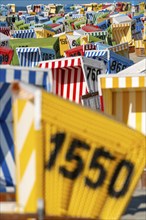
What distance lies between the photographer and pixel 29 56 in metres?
17.1

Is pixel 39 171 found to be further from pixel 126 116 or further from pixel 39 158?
pixel 126 116

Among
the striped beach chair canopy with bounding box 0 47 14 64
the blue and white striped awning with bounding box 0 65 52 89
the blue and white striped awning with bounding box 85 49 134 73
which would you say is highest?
the blue and white striped awning with bounding box 0 65 52 89

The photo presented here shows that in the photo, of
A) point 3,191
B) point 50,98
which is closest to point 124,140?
point 50,98

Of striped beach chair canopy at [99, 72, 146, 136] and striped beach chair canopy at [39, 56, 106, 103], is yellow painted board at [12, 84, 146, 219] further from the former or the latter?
striped beach chair canopy at [39, 56, 106, 103]

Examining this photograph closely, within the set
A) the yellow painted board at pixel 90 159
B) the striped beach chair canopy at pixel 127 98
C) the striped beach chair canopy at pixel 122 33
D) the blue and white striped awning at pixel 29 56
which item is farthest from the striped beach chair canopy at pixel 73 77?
the striped beach chair canopy at pixel 122 33

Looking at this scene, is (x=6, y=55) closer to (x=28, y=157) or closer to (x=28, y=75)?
(x=28, y=75)

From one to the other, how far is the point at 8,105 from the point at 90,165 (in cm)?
181

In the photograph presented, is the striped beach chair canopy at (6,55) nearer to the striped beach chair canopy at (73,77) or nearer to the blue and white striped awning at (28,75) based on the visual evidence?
the striped beach chair canopy at (73,77)

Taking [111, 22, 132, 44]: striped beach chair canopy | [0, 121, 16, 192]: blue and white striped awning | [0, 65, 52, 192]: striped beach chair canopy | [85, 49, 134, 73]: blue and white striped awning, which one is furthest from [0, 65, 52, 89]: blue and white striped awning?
[111, 22, 132, 44]: striped beach chair canopy

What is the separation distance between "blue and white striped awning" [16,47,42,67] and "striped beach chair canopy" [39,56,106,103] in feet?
23.8

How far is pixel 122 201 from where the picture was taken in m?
4.15

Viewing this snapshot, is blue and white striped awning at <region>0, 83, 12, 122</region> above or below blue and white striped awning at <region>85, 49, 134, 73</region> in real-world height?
above

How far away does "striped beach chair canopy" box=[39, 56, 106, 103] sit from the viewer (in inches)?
359

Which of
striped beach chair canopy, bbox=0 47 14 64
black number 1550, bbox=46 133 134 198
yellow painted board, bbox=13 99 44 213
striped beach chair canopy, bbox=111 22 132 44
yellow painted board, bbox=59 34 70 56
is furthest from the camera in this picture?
striped beach chair canopy, bbox=111 22 132 44
